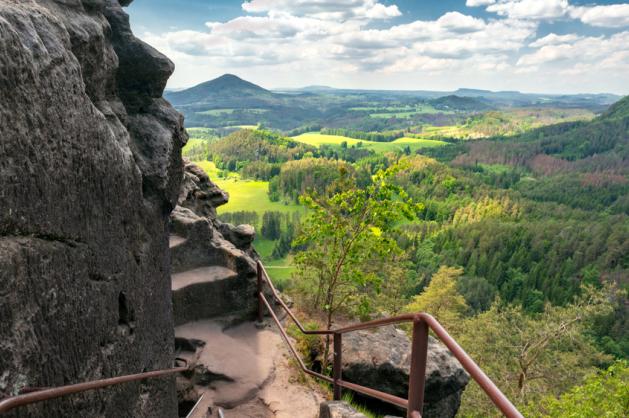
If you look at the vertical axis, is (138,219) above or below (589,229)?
above

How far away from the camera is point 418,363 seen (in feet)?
12.1

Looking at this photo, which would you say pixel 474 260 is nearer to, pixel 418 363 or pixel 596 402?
pixel 596 402

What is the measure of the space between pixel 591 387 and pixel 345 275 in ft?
54.7

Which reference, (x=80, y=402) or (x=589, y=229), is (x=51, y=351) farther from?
(x=589, y=229)

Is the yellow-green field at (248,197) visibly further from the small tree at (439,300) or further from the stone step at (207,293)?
the stone step at (207,293)

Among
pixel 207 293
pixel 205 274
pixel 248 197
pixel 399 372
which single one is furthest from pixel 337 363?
pixel 248 197

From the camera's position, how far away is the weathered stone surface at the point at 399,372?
10.7m

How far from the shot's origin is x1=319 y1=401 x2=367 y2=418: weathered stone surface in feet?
19.2

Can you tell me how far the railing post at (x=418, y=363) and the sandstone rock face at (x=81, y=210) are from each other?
3.18 metres

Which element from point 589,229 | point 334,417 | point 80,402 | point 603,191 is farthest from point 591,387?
point 603,191

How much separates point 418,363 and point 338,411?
277 centimetres

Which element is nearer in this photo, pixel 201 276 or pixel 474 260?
pixel 201 276

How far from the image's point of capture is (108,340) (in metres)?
5.09

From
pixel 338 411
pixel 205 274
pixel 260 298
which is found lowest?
pixel 260 298
